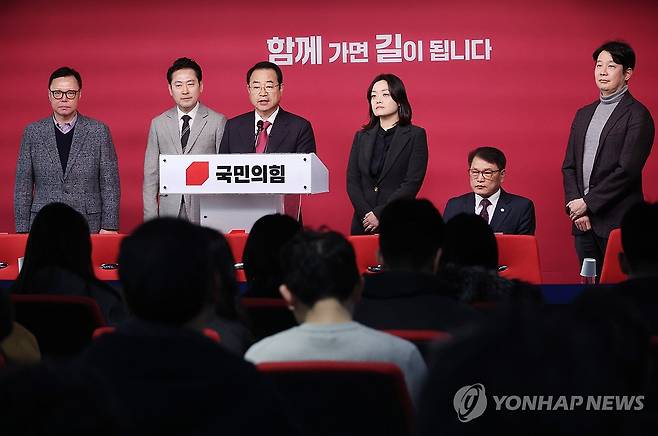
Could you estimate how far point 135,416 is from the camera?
3.47 ft

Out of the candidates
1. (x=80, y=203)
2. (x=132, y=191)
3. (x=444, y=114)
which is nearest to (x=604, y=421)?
(x=80, y=203)

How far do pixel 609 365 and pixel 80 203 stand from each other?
441 centimetres

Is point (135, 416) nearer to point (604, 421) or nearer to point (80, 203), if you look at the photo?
point (604, 421)

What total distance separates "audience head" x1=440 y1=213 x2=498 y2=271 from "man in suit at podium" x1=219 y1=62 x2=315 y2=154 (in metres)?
1.97

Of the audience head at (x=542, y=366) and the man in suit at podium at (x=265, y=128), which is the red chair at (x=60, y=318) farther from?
the man in suit at podium at (x=265, y=128)

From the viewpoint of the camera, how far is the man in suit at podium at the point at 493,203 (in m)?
4.38

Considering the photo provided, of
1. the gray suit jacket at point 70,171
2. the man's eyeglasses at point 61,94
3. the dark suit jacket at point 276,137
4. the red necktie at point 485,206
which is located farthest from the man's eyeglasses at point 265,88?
the red necktie at point 485,206

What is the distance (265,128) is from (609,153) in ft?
5.91

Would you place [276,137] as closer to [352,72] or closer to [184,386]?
[352,72]

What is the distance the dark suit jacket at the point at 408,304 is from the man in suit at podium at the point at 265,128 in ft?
8.52

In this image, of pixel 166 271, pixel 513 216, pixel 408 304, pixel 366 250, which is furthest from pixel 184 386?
pixel 513 216

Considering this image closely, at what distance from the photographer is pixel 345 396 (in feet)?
4.83

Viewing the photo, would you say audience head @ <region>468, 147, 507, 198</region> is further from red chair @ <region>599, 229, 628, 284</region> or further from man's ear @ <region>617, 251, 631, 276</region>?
man's ear @ <region>617, 251, 631, 276</region>

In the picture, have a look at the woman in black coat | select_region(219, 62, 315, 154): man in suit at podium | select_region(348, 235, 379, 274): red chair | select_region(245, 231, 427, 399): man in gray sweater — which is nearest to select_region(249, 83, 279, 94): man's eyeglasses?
select_region(219, 62, 315, 154): man in suit at podium
